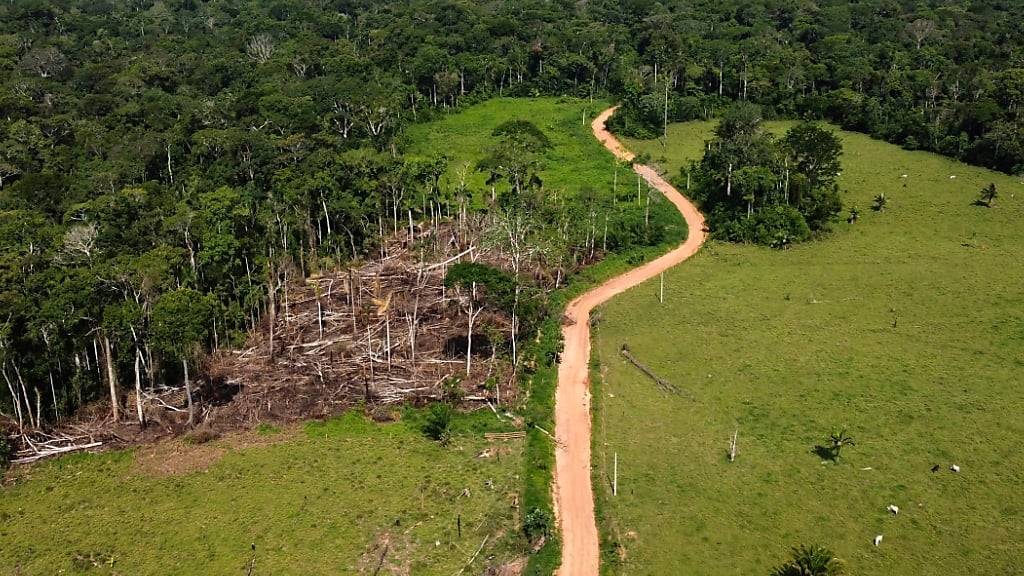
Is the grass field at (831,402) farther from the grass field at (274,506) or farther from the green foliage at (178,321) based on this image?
the green foliage at (178,321)

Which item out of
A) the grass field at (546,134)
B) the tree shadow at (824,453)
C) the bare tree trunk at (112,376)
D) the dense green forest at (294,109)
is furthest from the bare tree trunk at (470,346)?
the grass field at (546,134)

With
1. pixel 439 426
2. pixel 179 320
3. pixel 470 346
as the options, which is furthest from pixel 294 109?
pixel 439 426

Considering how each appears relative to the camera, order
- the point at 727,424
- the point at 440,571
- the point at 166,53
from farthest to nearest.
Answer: the point at 166,53
the point at 727,424
the point at 440,571

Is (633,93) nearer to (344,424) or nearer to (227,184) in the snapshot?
(227,184)

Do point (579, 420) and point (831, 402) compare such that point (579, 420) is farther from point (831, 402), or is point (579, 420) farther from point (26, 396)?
point (26, 396)

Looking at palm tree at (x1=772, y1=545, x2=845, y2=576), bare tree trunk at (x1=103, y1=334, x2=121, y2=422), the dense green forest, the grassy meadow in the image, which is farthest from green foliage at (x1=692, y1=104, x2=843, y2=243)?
bare tree trunk at (x1=103, y1=334, x2=121, y2=422)

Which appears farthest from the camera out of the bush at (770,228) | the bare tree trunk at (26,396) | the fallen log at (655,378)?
the bush at (770,228)

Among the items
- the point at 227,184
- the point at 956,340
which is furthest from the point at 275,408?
the point at 956,340
